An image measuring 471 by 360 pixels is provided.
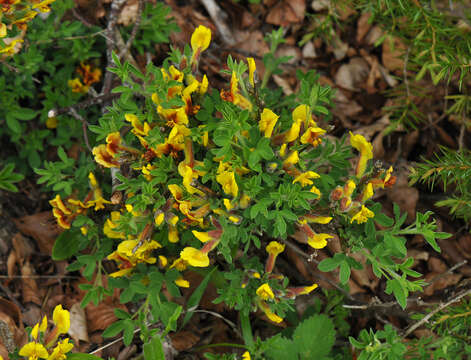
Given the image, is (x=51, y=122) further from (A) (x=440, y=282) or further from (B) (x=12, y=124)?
(A) (x=440, y=282)

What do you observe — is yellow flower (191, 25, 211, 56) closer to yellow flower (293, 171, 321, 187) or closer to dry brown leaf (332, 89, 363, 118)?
yellow flower (293, 171, 321, 187)

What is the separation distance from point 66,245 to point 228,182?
1.23 metres

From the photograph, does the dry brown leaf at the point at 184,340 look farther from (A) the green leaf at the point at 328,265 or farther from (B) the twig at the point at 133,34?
(B) the twig at the point at 133,34

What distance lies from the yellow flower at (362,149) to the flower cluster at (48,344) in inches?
58.2

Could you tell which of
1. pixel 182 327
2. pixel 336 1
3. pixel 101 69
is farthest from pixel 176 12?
pixel 182 327

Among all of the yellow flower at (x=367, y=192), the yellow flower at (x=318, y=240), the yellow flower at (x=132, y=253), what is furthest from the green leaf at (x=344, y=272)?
the yellow flower at (x=132, y=253)

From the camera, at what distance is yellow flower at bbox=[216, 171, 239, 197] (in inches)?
79.4

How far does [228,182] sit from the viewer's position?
206cm

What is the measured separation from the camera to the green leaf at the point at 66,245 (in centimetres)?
273

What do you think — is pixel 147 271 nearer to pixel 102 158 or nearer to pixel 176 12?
pixel 102 158

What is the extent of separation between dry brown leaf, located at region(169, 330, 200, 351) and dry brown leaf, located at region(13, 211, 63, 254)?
0.96 metres

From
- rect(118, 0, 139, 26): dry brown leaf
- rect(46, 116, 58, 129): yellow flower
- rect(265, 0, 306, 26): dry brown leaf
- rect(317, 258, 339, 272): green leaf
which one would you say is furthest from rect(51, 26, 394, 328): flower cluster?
rect(265, 0, 306, 26): dry brown leaf

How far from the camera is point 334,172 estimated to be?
2.50m

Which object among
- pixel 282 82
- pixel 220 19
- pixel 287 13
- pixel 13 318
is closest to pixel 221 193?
pixel 13 318
